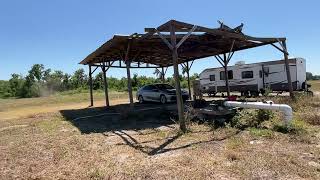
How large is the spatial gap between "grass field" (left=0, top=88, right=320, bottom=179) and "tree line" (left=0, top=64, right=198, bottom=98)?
39.7 metres

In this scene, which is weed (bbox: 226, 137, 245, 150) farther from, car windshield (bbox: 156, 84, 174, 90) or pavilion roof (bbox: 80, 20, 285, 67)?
car windshield (bbox: 156, 84, 174, 90)

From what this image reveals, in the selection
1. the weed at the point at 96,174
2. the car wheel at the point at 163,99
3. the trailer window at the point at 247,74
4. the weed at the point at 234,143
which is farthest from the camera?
the trailer window at the point at 247,74

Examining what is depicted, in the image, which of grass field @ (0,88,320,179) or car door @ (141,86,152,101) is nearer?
grass field @ (0,88,320,179)

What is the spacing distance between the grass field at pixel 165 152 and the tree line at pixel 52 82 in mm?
39745

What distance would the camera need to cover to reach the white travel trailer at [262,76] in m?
23.6

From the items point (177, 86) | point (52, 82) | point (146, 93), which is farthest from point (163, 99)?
point (52, 82)

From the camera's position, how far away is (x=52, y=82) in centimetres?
6425

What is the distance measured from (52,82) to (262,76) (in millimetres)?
48278

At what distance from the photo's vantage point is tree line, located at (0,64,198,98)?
57031 mm

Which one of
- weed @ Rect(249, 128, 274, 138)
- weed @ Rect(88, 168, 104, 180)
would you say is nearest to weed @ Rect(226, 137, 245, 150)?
weed @ Rect(249, 128, 274, 138)

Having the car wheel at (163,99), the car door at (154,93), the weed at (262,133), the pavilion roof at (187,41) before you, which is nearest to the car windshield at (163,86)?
the car door at (154,93)

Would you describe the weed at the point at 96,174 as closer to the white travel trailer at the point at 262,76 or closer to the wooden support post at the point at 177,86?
the wooden support post at the point at 177,86

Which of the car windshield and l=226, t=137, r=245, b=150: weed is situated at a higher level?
the car windshield

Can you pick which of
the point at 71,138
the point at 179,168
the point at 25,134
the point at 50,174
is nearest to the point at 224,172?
the point at 179,168
